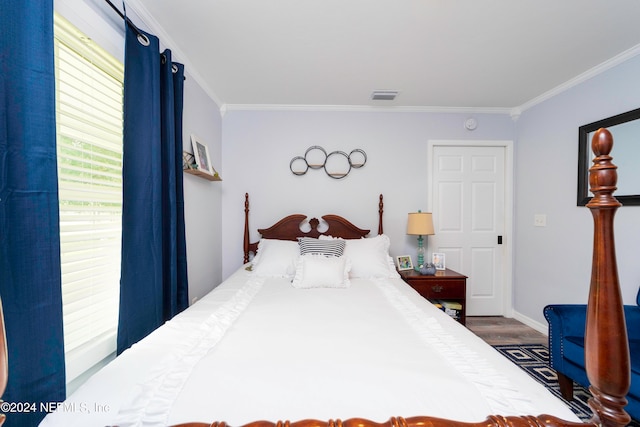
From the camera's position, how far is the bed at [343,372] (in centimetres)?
68

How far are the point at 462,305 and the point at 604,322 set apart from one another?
92.4 inches

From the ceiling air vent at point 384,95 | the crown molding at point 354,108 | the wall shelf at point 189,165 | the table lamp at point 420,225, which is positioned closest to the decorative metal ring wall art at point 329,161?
the crown molding at point 354,108

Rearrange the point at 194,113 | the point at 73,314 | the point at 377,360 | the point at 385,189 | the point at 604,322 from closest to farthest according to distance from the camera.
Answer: the point at 604,322
the point at 377,360
the point at 73,314
the point at 194,113
the point at 385,189

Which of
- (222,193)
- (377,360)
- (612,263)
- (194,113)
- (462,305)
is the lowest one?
(462,305)

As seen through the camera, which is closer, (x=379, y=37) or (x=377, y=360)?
(x=377, y=360)

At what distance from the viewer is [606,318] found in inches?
26.4

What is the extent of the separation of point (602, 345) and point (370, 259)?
6.35 ft

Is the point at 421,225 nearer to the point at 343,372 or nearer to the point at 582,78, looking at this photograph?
the point at 582,78

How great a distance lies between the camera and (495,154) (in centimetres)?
339

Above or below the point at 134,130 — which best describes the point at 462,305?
below

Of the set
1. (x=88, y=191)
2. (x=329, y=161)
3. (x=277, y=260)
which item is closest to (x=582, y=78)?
(x=329, y=161)

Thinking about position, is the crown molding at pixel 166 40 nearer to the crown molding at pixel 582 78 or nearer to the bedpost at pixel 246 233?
the bedpost at pixel 246 233

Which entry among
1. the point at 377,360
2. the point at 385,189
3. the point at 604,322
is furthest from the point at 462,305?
the point at 604,322

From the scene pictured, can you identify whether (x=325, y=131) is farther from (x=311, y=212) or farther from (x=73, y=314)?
(x=73, y=314)
